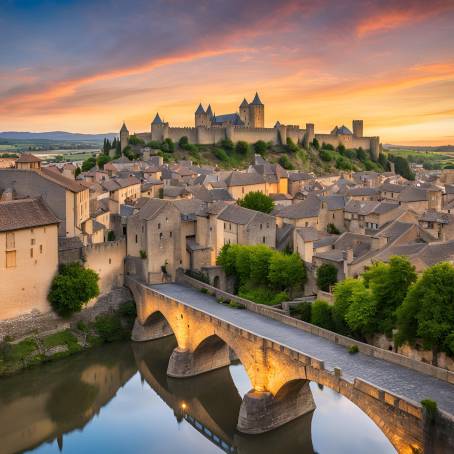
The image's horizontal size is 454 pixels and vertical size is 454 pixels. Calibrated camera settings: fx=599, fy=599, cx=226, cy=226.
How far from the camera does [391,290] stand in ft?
88.9

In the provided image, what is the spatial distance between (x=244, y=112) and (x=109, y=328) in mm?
82402

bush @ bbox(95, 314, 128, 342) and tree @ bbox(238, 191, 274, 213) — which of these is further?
tree @ bbox(238, 191, 274, 213)

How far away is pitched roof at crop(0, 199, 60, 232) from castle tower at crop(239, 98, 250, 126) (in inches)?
3165

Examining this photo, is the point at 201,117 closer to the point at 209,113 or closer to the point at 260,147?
the point at 209,113

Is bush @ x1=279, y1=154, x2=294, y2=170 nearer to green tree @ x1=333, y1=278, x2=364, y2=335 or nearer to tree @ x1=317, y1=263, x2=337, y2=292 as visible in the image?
tree @ x1=317, y1=263, x2=337, y2=292

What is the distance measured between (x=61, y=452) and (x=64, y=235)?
16.3 metres

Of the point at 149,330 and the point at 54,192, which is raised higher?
the point at 54,192

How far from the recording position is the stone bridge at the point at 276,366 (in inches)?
761

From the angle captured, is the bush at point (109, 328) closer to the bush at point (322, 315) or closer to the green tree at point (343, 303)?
the bush at point (322, 315)

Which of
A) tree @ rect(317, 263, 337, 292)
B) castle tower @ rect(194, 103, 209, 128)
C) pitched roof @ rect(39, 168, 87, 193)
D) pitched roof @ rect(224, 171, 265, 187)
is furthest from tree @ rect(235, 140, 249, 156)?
tree @ rect(317, 263, 337, 292)

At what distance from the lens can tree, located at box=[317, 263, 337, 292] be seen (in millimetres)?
34781

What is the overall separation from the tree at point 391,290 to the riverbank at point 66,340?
56.7 feet

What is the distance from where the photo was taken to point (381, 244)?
1449 inches

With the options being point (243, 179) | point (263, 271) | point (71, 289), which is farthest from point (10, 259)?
point (243, 179)
